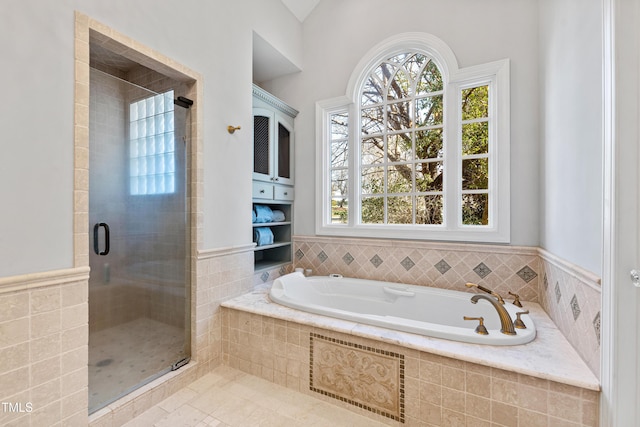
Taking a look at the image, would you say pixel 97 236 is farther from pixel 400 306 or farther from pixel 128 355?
pixel 400 306

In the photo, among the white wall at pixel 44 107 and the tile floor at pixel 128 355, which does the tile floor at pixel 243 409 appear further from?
the white wall at pixel 44 107

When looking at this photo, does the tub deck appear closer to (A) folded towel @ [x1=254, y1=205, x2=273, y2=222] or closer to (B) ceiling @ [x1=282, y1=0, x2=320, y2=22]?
(A) folded towel @ [x1=254, y1=205, x2=273, y2=222]

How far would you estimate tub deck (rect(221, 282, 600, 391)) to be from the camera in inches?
47.1

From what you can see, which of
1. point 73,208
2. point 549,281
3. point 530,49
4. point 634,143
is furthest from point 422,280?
point 73,208

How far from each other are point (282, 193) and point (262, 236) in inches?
20.7

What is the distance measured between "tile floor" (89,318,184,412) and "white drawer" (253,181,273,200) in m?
1.27

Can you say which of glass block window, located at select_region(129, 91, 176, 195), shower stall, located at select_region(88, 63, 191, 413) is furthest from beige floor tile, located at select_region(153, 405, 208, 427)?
glass block window, located at select_region(129, 91, 176, 195)

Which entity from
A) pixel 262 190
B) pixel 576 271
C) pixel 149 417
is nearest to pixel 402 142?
pixel 262 190

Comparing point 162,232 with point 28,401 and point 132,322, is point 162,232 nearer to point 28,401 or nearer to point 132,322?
point 132,322

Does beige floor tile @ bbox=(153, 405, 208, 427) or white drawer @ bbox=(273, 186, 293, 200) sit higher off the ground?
white drawer @ bbox=(273, 186, 293, 200)

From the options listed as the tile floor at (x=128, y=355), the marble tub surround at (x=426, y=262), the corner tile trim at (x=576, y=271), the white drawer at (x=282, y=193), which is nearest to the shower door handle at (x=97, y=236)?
the tile floor at (x=128, y=355)

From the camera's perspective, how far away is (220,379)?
1.93 meters

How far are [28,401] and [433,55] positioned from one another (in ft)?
11.3

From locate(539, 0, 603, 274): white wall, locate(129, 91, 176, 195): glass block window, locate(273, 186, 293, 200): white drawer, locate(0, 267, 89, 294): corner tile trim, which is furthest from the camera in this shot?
locate(273, 186, 293, 200): white drawer
